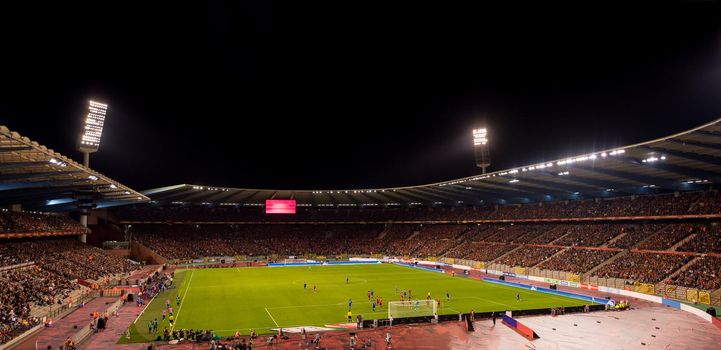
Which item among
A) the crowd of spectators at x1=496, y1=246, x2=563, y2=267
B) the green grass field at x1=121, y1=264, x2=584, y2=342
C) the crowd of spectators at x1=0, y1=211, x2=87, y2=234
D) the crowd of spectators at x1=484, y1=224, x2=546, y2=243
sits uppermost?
the crowd of spectators at x1=0, y1=211, x2=87, y2=234

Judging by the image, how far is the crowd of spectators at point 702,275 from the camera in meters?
38.0

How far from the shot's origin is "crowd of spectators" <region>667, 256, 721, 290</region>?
38.0 metres

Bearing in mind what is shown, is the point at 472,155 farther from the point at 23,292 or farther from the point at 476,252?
the point at 23,292

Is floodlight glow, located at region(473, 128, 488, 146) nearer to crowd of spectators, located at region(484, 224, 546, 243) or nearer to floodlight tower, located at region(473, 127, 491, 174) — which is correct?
floodlight tower, located at region(473, 127, 491, 174)

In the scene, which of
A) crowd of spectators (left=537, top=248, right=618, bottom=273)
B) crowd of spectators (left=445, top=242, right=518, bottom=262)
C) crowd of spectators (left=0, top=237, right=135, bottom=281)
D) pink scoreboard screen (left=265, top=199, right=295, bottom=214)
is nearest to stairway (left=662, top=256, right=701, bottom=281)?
crowd of spectators (left=537, top=248, right=618, bottom=273)

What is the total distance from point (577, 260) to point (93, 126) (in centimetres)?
6616

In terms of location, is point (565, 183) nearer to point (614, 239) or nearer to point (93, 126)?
point (614, 239)

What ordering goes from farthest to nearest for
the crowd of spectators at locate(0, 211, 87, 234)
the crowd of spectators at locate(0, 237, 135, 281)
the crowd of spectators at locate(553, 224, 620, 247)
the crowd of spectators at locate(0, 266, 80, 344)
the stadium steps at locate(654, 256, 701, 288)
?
the crowd of spectators at locate(553, 224, 620, 247) → the crowd of spectators at locate(0, 211, 87, 234) → the crowd of spectators at locate(0, 237, 135, 281) → the stadium steps at locate(654, 256, 701, 288) → the crowd of spectators at locate(0, 266, 80, 344)

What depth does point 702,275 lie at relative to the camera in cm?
3959

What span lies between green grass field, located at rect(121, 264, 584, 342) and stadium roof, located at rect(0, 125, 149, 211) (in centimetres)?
1279

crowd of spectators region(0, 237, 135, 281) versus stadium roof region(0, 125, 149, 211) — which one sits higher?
stadium roof region(0, 125, 149, 211)

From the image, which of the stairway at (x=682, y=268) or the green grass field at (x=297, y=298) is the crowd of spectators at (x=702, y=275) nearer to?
the stairway at (x=682, y=268)

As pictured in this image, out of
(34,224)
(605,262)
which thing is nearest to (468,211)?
(605,262)

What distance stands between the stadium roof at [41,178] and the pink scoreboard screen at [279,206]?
27.0m
